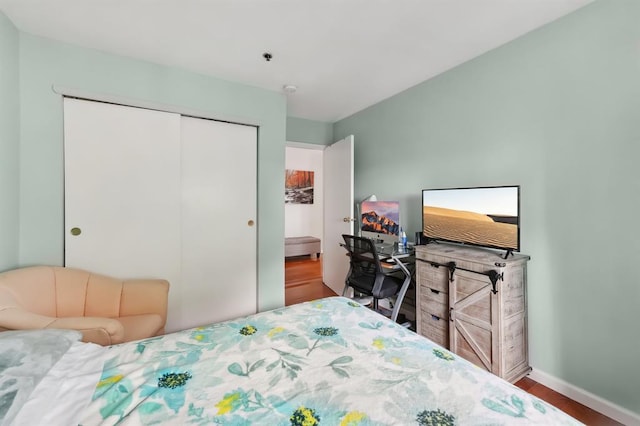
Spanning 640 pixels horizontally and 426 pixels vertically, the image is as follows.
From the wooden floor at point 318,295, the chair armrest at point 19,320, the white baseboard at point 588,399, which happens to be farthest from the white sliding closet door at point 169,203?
the white baseboard at point 588,399

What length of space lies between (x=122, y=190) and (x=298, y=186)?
3963 mm

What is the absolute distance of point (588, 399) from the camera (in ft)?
5.20

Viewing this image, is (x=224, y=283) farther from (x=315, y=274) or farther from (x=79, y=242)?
(x=315, y=274)

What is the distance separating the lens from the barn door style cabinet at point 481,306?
169 cm

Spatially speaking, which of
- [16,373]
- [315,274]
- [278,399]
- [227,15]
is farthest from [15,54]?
[315,274]

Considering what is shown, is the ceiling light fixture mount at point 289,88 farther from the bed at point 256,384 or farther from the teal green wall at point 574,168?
the bed at point 256,384

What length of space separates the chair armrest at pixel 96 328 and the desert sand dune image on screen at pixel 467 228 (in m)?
2.36

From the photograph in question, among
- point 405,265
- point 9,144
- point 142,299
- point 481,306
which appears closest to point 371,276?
point 405,265

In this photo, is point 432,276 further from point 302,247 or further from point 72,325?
point 302,247

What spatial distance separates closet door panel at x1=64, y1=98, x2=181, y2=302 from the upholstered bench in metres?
2.96

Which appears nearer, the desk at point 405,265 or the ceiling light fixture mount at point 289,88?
the desk at point 405,265

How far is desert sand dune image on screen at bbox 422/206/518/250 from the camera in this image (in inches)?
70.9

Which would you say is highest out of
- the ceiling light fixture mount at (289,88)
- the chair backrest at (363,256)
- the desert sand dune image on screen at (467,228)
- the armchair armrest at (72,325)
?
the ceiling light fixture mount at (289,88)

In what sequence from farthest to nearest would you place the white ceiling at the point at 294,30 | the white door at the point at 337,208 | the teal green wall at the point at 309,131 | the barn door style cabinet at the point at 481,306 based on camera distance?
the teal green wall at the point at 309,131
the white door at the point at 337,208
the barn door style cabinet at the point at 481,306
the white ceiling at the point at 294,30
